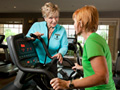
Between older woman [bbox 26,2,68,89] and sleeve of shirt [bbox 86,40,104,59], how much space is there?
0.77 m

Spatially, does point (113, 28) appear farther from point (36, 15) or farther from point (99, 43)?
point (99, 43)

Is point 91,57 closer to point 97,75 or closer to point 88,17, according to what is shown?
point 97,75

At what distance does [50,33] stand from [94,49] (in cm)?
95

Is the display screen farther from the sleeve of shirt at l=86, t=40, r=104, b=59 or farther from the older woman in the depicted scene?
the sleeve of shirt at l=86, t=40, r=104, b=59

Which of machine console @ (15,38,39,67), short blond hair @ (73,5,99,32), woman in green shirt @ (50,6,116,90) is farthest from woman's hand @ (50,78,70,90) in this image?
machine console @ (15,38,39,67)

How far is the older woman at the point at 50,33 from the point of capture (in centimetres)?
148

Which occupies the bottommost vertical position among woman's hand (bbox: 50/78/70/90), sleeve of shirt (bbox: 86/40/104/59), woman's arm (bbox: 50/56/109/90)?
woman's hand (bbox: 50/78/70/90)

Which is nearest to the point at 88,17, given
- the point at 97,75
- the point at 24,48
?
the point at 97,75

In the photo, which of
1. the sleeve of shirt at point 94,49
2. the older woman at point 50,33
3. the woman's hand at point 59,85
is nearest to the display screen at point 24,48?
the older woman at point 50,33

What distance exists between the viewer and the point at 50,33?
159 centimetres

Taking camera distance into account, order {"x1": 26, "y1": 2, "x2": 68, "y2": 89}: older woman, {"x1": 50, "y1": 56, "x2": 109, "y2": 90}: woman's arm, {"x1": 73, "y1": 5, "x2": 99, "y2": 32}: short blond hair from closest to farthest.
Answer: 1. {"x1": 50, "y1": 56, "x2": 109, "y2": 90}: woman's arm
2. {"x1": 73, "y1": 5, "x2": 99, "y2": 32}: short blond hair
3. {"x1": 26, "y1": 2, "x2": 68, "y2": 89}: older woman

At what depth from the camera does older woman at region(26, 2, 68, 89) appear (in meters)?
1.48

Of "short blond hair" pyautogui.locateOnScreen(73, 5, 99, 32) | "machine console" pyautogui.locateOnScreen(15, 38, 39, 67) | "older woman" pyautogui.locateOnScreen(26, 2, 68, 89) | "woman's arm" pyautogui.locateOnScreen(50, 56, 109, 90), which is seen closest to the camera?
"woman's arm" pyautogui.locateOnScreen(50, 56, 109, 90)

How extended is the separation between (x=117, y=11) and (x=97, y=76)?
5.92 meters
